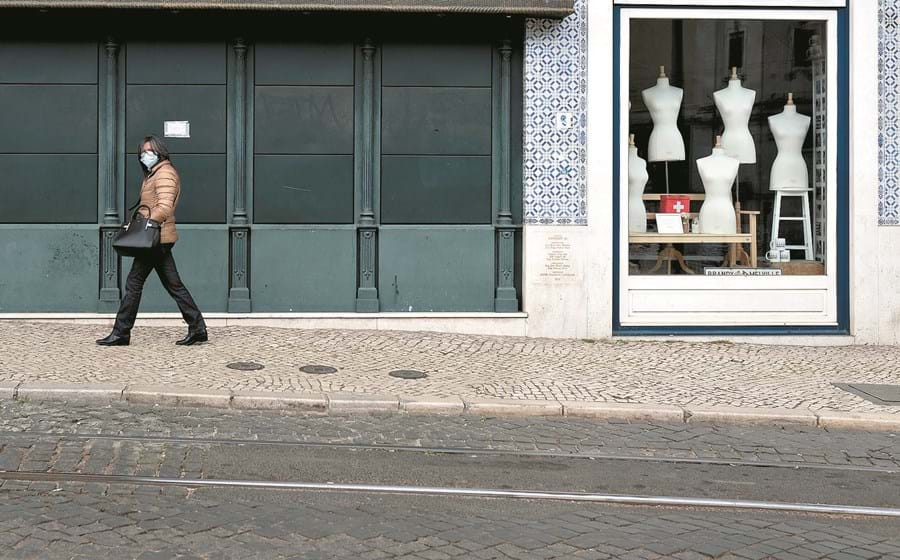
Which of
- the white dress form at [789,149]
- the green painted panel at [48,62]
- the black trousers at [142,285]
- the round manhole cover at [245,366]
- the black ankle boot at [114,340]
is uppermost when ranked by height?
the green painted panel at [48,62]

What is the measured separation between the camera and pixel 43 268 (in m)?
11.8

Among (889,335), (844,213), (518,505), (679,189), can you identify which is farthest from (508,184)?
(518,505)

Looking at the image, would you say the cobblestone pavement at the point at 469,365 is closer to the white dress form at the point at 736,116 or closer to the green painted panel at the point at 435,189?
the green painted panel at the point at 435,189

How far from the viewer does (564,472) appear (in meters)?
6.37

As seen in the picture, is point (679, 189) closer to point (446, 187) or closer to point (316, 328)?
point (446, 187)

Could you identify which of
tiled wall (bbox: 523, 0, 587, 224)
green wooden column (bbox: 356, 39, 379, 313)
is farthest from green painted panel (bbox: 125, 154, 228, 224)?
tiled wall (bbox: 523, 0, 587, 224)

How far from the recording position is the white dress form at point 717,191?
1266cm

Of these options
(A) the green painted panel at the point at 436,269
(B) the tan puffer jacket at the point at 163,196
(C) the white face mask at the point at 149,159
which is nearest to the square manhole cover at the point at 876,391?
(A) the green painted panel at the point at 436,269

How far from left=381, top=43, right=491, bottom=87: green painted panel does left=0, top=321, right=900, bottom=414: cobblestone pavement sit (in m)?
2.85

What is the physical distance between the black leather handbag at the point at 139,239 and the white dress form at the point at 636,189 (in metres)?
5.38

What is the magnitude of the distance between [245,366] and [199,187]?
10.6 ft

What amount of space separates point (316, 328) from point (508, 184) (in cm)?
268

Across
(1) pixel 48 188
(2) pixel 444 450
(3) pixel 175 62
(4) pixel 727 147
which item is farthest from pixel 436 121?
(2) pixel 444 450

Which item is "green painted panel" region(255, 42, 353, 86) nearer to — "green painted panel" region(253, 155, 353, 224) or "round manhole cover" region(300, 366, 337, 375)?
"green painted panel" region(253, 155, 353, 224)
